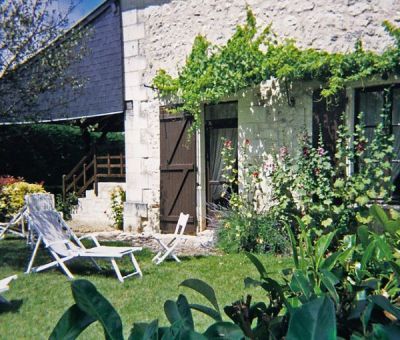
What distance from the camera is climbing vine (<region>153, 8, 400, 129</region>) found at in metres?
6.34

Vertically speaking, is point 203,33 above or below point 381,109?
above

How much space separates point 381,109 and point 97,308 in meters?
6.40

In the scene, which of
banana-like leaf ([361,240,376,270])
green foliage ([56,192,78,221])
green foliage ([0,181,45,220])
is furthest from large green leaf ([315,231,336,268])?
green foliage ([56,192,78,221])

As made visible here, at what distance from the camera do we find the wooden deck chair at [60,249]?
5.44m

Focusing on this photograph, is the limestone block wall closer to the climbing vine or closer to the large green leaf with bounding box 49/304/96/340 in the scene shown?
the climbing vine

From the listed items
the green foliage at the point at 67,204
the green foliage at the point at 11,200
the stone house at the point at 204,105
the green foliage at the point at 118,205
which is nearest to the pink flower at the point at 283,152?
the stone house at the point at 204,105

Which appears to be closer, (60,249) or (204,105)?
(60,249)

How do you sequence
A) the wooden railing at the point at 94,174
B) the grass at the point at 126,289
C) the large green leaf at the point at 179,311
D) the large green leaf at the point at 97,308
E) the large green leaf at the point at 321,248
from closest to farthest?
the large green leaf at the point at 97,308 < the large green leaf at the point at 179,311 < the large green leaf at the point at 321,248 < the grass at the point at 126,289 < the wooden railing at the point at 94,174

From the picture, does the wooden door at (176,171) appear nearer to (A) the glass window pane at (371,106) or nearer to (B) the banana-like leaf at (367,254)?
(A) the glass window pane at (371,106)

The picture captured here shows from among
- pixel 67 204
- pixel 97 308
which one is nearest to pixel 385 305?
pixel 97 308

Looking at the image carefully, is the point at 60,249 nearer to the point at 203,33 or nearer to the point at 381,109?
the point at 203,33

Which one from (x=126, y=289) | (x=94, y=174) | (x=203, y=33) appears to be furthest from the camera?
(x=94, y=174)

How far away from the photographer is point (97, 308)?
2.79 ft

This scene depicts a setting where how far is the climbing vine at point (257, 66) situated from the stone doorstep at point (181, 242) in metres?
2.05
